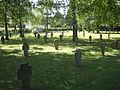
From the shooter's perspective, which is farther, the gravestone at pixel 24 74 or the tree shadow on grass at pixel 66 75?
the tree shadow on grass at pixel 66 75

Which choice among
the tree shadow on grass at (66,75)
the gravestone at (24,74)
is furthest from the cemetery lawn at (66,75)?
the gravestone at (24,74)

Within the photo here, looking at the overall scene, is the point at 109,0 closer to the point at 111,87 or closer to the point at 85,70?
the point at 85,70

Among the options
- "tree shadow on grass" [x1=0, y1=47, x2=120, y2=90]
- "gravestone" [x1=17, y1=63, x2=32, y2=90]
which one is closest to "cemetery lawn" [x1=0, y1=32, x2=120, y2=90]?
Result: "tree shadow on grass" [x1=0, y1=47, x2=120, y2=90]

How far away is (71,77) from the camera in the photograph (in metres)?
13.1

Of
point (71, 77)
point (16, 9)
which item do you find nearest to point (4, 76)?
point (71, 77)

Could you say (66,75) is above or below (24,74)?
below

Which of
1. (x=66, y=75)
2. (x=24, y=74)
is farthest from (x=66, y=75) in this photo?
(x=24, y=74)

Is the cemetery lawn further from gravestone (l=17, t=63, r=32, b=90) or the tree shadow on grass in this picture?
gravestone (l=17, t=63, r=32, b=90)

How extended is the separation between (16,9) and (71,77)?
822 centimetres

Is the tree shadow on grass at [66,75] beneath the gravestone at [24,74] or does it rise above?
beneath

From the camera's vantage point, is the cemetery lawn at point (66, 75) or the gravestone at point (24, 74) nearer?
the gravestone at point (24, 74)

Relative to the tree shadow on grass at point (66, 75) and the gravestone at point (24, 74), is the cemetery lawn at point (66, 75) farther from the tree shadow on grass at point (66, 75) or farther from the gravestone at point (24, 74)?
the gravestone at point (24, 74)

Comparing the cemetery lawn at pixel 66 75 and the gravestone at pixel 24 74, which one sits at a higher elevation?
the gravestone at pixel 24 74

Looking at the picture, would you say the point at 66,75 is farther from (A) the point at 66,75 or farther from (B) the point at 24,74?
(B) the point at 24,74
